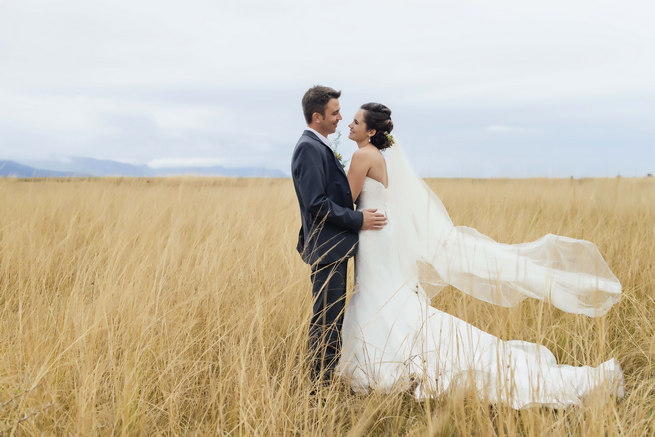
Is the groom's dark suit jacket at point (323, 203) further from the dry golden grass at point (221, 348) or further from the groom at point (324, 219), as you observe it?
the dry golden grass at point (221, 348)

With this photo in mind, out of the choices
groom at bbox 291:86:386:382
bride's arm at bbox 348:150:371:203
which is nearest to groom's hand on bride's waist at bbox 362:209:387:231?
groom at bbox 291:86:386:382

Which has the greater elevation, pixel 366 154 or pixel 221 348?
pixel 366 154

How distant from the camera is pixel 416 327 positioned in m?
2.95

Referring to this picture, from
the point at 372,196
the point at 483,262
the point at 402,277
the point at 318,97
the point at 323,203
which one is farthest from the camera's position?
the point at 483,262

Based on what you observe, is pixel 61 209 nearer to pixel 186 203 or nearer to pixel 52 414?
pixel 186 203

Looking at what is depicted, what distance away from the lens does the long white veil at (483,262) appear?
3.17 metres

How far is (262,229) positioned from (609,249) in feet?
12.5

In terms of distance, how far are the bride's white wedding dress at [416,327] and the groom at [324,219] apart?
0.46 ft

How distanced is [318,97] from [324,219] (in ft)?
2.37

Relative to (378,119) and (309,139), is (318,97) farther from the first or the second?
(378,119)

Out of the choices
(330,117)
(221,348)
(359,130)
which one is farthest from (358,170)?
(221,348)

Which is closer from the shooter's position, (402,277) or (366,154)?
(366,154)

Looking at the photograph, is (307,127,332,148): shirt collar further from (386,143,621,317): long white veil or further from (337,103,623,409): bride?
(386,143,621,317): long white veil

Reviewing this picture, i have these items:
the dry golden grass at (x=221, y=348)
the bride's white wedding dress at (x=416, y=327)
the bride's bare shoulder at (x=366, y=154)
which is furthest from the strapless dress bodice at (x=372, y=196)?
the dry golden grass at (x=221, y=348)
